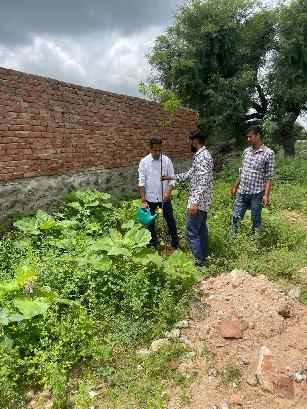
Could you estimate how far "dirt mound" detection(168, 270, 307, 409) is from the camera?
2805mm

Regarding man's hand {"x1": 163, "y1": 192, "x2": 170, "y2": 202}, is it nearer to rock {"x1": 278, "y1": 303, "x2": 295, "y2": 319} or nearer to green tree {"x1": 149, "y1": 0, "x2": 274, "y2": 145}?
rock {"x1": 278, "y1": 303, "x2": 295, "y2": 319}

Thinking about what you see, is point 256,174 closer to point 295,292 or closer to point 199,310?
point 295,292

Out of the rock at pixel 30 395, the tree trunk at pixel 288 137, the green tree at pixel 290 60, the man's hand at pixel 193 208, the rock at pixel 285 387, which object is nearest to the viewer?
the rock at pixel 285 387

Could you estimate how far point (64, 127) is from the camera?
668 cm

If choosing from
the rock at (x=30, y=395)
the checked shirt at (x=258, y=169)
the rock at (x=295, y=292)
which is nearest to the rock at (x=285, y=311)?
the rock at (x=295, y=292)

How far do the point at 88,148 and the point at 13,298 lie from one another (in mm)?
4204

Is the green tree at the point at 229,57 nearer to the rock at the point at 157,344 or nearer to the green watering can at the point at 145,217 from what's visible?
the green watering can at the point at 145,217

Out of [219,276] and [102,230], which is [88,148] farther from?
[219,276]

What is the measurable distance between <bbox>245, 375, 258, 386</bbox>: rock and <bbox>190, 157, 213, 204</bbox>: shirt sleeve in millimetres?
2170

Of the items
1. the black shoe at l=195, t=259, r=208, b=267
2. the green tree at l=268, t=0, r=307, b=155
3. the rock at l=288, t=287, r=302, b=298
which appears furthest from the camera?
the green tree at l=268, t=0, r=307, b=155

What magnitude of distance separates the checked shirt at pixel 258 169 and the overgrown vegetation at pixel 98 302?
0.69 meters

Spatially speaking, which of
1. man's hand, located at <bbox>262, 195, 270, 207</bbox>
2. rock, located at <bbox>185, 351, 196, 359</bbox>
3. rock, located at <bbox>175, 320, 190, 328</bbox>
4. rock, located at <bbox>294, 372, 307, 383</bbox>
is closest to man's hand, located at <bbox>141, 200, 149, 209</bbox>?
man's hand, located at <bbox>262, 195, 270, 207</bbox>

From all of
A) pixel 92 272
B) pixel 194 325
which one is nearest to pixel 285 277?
pixel 194 325

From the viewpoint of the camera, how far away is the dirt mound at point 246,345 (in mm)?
2805
